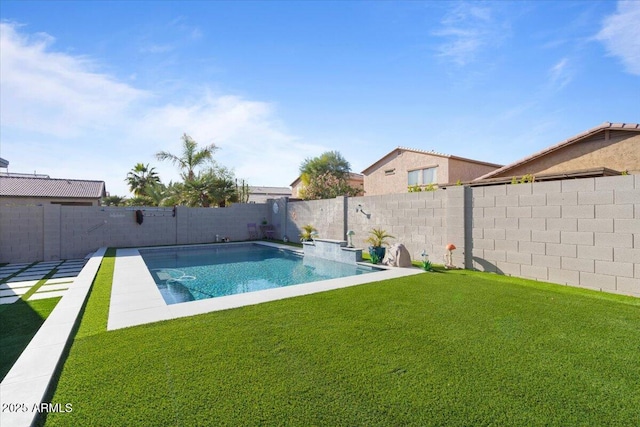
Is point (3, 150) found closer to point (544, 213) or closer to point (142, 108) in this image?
point (142, 108)

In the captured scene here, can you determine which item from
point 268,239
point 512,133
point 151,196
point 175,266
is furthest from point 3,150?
point 512,133

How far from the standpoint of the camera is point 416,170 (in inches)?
783

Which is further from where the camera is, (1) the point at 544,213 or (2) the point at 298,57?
(2) the point at 298,57

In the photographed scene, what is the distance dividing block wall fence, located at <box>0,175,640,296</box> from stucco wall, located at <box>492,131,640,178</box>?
21.9ft

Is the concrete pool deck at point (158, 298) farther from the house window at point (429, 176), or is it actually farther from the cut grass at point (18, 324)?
the house window at point (429, 176)

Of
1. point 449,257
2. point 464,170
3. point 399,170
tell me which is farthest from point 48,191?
point 464,170

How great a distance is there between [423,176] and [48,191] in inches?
1226

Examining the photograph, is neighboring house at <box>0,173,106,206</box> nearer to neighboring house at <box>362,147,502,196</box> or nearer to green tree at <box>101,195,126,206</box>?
green tree at <box>101,195,126,206</box>

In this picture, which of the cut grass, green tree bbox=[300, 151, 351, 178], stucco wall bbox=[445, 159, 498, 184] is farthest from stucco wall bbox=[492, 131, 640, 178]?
green tree bbox=[300, 151, 351, 178]

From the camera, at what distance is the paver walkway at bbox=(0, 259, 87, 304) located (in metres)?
6.99

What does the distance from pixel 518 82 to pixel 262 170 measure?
21.4 m

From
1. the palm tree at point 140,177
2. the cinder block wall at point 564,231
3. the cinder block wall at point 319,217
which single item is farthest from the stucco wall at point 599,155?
the palm tree at point 140,177

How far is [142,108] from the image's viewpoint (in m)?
11.9

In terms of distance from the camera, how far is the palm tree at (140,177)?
31.2 metres
